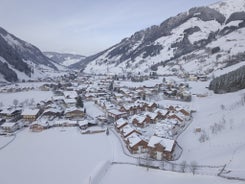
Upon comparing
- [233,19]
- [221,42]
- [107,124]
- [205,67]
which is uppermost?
[233,19]

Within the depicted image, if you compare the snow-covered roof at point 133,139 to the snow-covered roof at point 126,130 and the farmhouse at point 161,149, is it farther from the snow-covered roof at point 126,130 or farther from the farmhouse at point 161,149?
the farmhouse at point 161,149

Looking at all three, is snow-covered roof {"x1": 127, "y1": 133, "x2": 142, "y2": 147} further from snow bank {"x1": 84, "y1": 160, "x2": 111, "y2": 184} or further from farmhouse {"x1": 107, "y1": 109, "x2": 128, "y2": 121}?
farmhouse {"x1": 107, "y1": 109, "x2": 128, "y2": 121}

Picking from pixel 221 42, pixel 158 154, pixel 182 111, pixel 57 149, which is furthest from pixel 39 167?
pixel 221 42

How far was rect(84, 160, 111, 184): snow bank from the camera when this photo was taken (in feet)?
70.5

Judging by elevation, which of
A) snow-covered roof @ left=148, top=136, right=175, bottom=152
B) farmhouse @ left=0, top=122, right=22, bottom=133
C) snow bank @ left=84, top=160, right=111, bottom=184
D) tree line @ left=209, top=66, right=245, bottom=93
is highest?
tree line @ left=209, top=66, right=245, bottom=93

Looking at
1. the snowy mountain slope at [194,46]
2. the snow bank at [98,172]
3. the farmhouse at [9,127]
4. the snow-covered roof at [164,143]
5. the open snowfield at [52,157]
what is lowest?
the open snowfield at [52,157]

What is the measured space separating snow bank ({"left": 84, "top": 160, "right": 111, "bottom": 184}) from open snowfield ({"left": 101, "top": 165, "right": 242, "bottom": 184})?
0.50m

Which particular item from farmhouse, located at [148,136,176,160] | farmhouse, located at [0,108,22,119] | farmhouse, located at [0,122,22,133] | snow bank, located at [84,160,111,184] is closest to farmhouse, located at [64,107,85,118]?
farmhouse, located at [0,122,22,133]

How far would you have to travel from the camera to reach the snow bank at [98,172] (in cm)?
2148

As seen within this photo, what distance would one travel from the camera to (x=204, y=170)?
22219 millimetres

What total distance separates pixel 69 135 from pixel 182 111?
21974mm

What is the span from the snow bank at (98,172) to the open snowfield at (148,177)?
499 mm

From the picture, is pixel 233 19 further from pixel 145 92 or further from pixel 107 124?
pixel 107 124

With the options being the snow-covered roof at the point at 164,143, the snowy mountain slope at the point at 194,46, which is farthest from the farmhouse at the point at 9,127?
the snowy mountain slope at the point at 194,46
